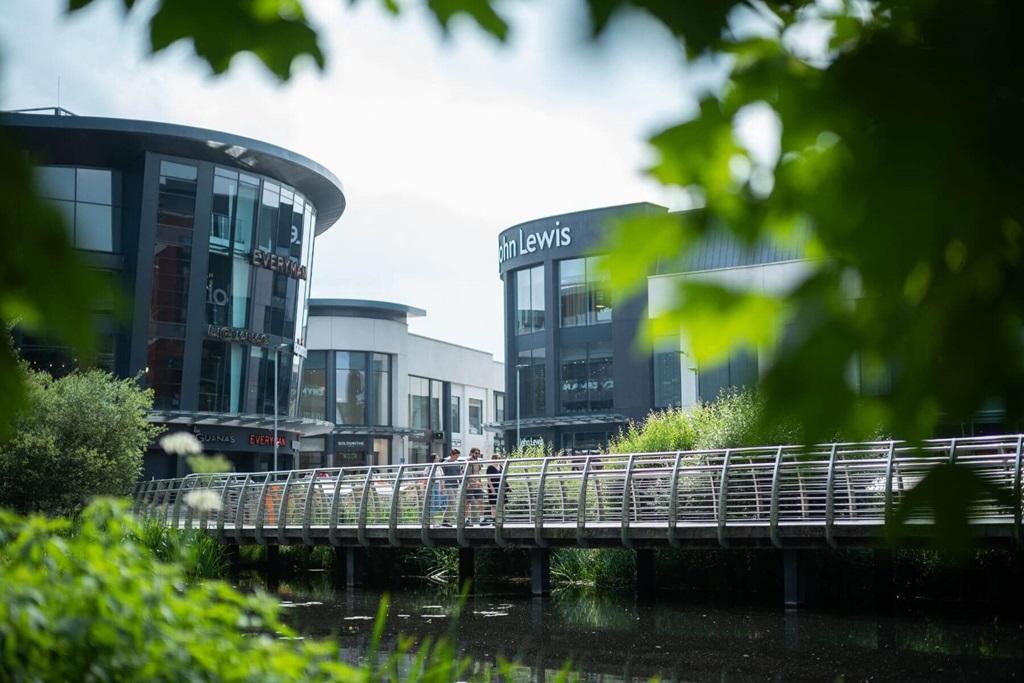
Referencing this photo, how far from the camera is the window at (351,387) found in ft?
233

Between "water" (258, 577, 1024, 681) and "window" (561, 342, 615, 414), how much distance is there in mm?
35999

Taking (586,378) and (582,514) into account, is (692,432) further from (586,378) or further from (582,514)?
(586,378)

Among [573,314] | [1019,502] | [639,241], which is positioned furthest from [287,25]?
[573,314]

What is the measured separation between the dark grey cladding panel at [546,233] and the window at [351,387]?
1396 centimetres

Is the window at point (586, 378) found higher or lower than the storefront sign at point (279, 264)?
lower

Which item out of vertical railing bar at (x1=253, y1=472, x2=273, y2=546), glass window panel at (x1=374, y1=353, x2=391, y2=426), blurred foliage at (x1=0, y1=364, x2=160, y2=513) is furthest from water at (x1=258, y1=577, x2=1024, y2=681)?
glass window panel at (x1=374, y1=353, x2=391, y2=426)

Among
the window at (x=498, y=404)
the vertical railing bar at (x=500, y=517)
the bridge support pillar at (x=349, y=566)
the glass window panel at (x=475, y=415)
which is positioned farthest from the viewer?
the window at (x=498, y=404)

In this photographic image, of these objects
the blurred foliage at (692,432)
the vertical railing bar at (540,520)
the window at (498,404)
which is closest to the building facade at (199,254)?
the blurred foliage at (692,432)

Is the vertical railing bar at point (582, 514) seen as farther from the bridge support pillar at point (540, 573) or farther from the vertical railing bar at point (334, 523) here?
the vertical railing bar at point (334, 523)

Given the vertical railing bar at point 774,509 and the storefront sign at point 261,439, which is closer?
the vertical railing bar at point 774,509

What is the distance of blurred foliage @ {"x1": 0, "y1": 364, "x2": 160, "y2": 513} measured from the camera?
26094 millimetres

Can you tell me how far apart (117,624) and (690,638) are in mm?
11638

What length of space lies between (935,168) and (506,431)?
190ft

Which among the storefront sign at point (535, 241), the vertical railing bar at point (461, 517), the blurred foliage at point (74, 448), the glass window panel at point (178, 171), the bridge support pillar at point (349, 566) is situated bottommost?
the bridge support pillar at point (349, 566)
